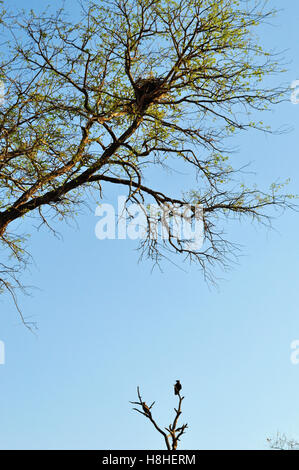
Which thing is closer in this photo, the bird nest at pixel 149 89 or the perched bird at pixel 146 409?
the perched bird at pixel 146 409

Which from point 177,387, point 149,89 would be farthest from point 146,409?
point 149,89

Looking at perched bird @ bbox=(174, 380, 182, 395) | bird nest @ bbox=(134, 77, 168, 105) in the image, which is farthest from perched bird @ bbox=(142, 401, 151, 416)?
bird nest @ bbox=(134, 77, 168, 105)

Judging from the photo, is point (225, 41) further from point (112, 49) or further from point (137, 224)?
point (137, 224)

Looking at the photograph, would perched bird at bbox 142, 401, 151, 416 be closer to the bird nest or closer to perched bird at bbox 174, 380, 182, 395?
perched bird at bbox 174, 380, 182, 395

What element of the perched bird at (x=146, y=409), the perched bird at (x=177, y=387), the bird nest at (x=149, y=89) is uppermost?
the bird nest at (x=149, y=89)

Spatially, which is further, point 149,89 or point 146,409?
point 149,89

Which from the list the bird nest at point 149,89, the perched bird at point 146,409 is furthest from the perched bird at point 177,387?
the bird nest at point 149,89

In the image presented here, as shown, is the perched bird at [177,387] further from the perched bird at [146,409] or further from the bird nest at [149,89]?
the bird nest at [149,89]

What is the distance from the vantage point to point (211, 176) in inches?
451

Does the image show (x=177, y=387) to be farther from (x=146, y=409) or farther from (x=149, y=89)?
(x=149, y=89)
